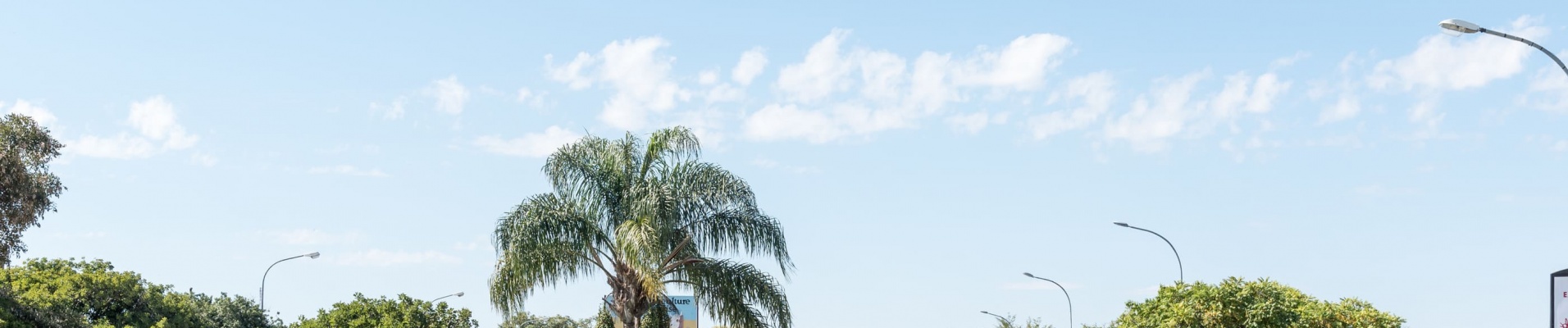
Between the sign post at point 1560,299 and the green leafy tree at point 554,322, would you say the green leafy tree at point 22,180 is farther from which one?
the green leafy tree at point 554,322

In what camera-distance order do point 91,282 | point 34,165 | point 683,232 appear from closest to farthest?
point 683,232, point 34,165, point 91,282

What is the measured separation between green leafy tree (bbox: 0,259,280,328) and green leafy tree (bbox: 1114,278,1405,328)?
1008 inches

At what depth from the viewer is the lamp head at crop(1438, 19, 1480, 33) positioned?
18.6 meters

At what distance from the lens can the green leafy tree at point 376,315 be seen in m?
39.1

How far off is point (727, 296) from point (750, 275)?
0.65m

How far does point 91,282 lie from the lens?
40.3 metres

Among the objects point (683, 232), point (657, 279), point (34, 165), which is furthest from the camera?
point (34, 165)

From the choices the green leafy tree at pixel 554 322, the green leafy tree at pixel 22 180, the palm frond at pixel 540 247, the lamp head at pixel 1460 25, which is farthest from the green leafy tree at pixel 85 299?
the green leafy tree at pixel 554 322

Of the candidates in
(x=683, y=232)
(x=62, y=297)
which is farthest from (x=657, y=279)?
(x=62, y=297)

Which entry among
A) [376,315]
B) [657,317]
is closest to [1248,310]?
[657,317]

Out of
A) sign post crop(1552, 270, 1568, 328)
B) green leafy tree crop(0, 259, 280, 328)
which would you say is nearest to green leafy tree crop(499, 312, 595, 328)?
Result: green leafy tree crop(0, 259, 280, 328)

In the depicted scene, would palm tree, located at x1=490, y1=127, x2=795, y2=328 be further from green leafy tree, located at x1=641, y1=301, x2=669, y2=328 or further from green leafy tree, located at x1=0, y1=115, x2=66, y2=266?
green leafy tree, located at x1=0, y1=115, x2=66, y2=266

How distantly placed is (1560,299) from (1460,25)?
7.72 m

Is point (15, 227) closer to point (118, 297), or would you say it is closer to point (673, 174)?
point (118, 297)
